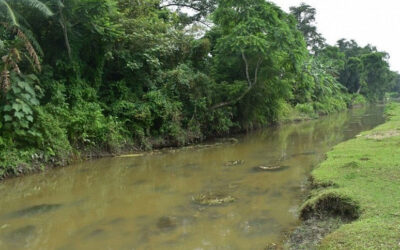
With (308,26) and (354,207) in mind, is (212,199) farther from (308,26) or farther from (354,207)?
(308,26)

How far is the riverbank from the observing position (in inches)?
156

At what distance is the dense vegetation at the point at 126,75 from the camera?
9641 millimetres

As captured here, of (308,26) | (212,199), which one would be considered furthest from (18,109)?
(308,26)

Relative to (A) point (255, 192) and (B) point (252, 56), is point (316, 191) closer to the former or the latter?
(A) point (255, 192)

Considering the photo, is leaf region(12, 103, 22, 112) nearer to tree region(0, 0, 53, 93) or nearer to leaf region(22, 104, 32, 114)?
leaf region(22, 104, 32, 114)

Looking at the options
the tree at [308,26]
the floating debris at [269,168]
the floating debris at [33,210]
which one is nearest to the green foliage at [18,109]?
the floating debris at [33,210]

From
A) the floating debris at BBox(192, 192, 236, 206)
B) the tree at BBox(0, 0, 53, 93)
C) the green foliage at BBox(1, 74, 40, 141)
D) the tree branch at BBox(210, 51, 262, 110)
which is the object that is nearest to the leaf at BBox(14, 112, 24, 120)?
the green foliage at BBox(1, 74, 40, 141)

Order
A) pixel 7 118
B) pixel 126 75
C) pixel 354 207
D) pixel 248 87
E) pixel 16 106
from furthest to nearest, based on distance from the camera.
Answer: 1. pixel 248 87
2. pixel 126 75
3. pixel 16 106
4. pixel 7 118
5. pixel 354 207

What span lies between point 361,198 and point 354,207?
0.26 metres

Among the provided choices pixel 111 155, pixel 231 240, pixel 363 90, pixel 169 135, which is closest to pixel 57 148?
pixel 111 155

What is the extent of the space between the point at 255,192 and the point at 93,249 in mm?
3657

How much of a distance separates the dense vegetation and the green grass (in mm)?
7502

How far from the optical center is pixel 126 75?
46.1 ft

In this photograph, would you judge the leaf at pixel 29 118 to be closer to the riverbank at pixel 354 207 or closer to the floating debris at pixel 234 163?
the floating debris at pixel 234 163
